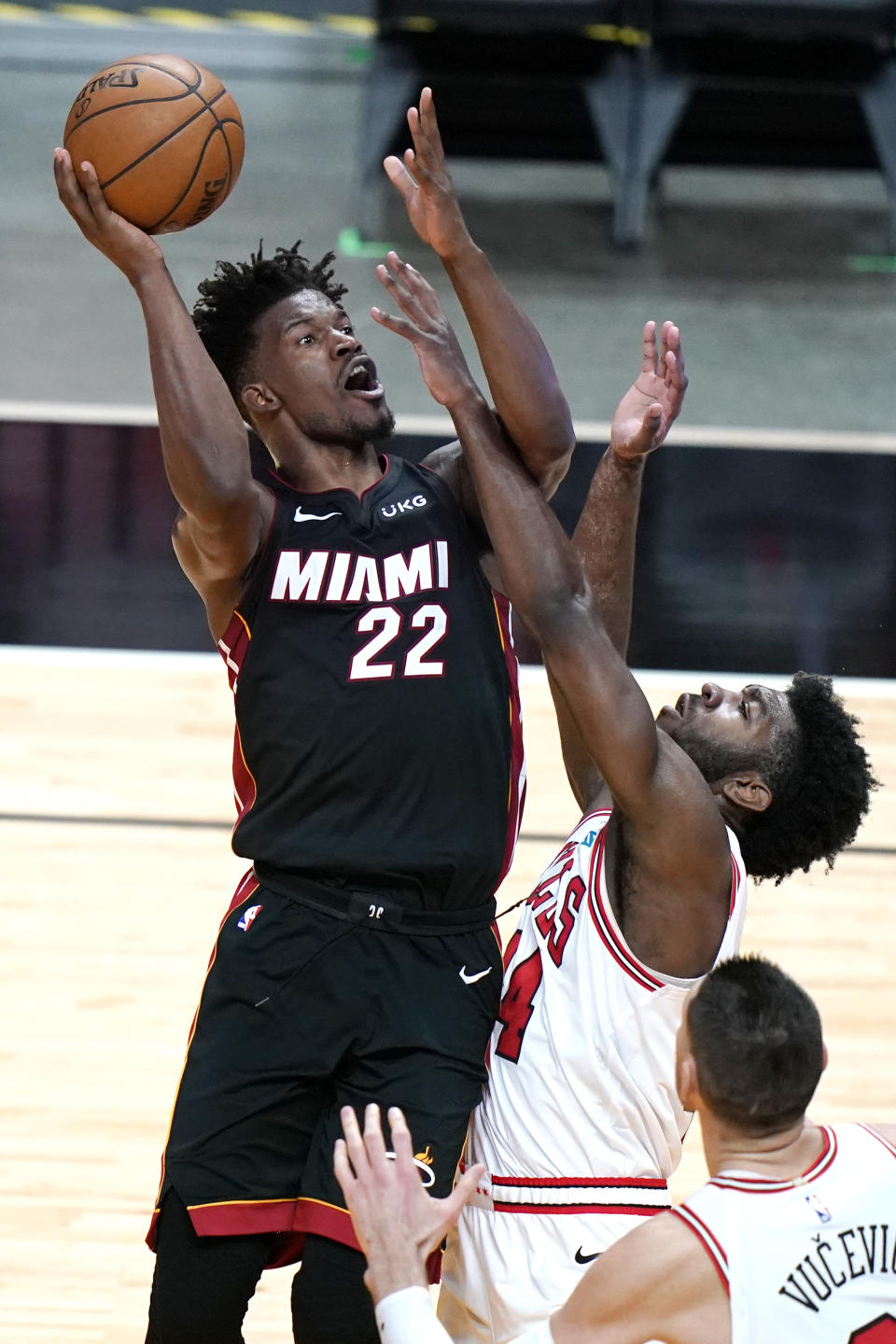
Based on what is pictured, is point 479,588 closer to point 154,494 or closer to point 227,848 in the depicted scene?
point 227,848

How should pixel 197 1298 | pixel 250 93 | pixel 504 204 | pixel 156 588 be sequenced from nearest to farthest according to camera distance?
pixel 197 1298 → pixel 156 588 → pixel 504 204 → pixel 250 93

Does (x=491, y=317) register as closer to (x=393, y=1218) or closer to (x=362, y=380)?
(x=362, y=380)

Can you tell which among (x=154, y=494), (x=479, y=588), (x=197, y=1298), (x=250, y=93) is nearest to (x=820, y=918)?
(x=479, y=588)

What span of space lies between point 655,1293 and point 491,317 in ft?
5.53

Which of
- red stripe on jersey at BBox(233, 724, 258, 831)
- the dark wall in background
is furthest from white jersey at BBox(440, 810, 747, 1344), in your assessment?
the dark wall in background

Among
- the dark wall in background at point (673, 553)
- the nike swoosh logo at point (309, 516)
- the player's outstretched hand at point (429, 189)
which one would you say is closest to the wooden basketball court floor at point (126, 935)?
the dark wall in background at point (673, 553)

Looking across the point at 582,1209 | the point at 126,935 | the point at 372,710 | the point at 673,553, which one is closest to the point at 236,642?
the point at 372,710

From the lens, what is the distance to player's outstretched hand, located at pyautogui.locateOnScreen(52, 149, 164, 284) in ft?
10.5

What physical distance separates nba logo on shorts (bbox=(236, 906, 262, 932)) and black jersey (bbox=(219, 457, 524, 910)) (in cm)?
7

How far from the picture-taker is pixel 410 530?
11.4 ft

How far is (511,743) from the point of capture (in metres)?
3.48

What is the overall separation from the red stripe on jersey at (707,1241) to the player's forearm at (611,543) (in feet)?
4.78

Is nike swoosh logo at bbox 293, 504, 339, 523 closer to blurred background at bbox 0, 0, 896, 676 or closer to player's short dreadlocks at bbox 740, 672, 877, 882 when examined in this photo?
player's short dreadlocks at bbox 740, 672, 877, 882

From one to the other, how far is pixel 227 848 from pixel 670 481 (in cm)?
364
